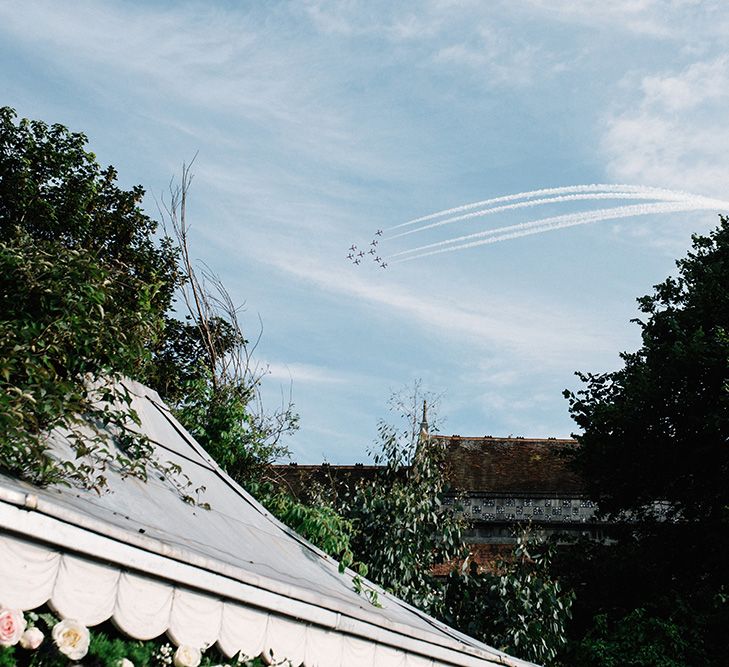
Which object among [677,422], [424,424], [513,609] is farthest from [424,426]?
[677,422]

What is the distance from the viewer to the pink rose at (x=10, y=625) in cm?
402

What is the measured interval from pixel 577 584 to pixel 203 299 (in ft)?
36.2

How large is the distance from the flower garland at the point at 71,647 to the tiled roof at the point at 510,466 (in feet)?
89.3

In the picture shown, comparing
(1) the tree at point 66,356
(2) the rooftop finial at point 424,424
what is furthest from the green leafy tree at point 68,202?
(1) the tree at point 66,356

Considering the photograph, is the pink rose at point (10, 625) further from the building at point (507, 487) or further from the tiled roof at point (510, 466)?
the tiled roof at point (510, 466)

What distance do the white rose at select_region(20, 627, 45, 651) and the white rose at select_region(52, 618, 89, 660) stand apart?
0.22 feet

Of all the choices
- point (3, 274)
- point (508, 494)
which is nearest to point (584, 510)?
point (508, 494)

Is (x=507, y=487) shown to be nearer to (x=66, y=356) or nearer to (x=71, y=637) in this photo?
(x=66, y=356)

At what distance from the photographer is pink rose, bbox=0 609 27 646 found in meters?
4.02

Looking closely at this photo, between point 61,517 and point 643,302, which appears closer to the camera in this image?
point 61,517

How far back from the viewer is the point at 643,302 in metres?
25.3

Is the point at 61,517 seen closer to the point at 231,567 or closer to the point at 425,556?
the point at 231,567

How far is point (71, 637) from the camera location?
424 cm

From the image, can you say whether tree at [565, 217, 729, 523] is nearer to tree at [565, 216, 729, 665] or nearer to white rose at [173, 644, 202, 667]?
tree at [565, 216, 729, 665]
